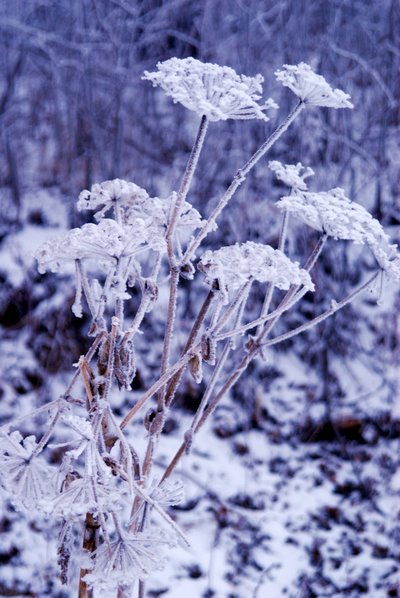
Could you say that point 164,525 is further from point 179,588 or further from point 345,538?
point 345,538

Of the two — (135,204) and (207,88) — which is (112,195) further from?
(207,88)

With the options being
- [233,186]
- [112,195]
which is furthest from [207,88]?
[112,195]

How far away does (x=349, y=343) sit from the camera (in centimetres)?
461

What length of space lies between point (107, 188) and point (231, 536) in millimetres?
2379

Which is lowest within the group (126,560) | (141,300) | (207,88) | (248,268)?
(126,560)

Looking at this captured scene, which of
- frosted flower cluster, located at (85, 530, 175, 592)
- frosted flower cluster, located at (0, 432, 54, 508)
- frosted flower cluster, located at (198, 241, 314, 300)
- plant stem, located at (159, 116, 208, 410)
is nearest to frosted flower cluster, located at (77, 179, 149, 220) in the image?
plant stem, located at (159, 116, 208, 410)

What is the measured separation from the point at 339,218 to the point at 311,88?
228mm

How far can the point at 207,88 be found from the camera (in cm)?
106

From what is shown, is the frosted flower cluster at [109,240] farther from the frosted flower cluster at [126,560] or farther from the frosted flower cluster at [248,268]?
the frosted flower cluster at [126,560]

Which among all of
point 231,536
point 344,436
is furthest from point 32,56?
point 231,536

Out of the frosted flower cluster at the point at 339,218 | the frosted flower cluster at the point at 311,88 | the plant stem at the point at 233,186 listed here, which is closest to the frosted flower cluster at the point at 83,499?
the plant stem at the point at 233,186

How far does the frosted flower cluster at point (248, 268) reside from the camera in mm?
1005

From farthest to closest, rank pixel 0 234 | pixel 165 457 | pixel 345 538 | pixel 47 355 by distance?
pixel 0 234, pixel 47 355, pixel 165 457, pixel 345 538

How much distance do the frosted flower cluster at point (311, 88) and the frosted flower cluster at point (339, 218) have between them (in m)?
0.16
